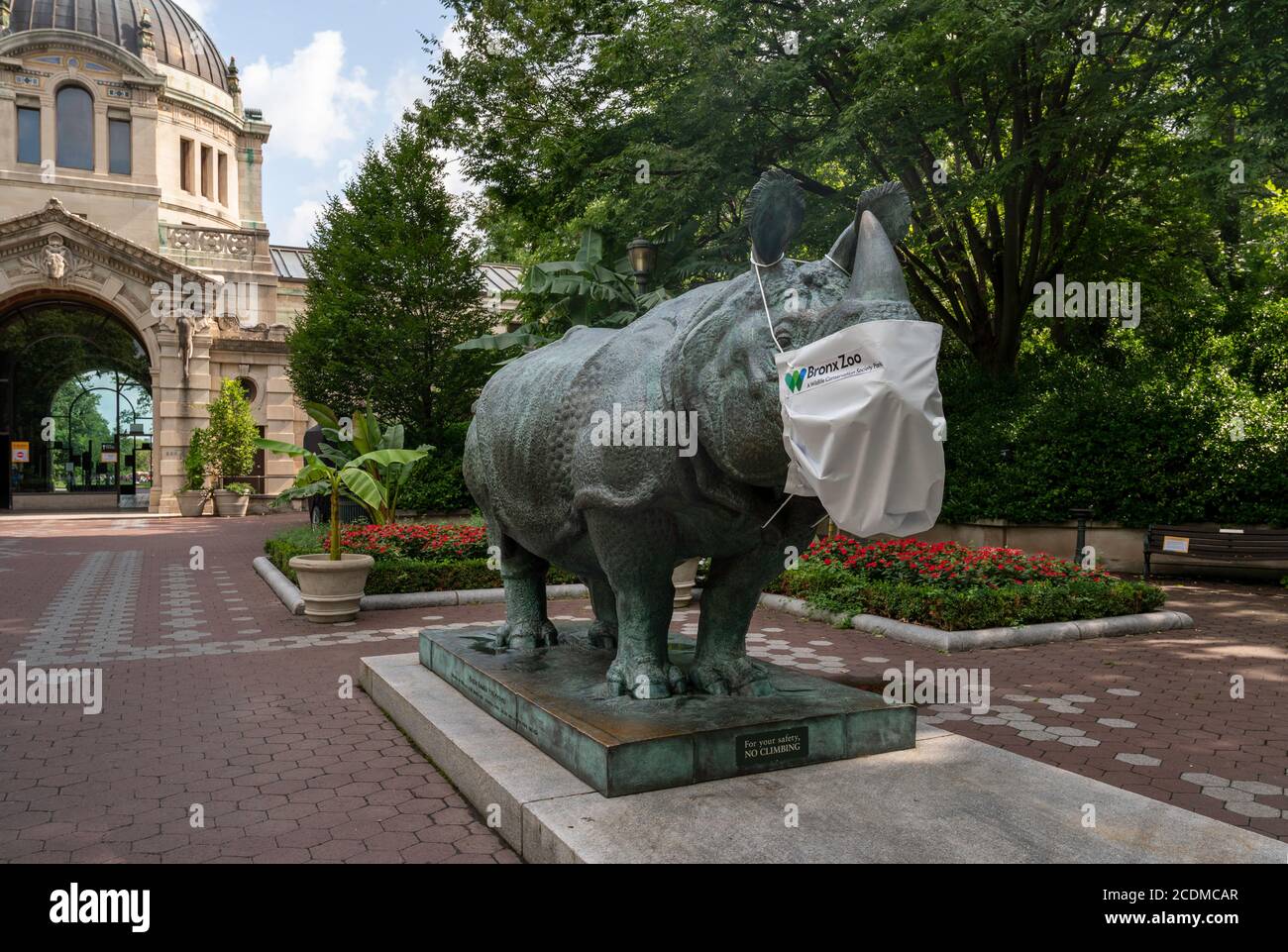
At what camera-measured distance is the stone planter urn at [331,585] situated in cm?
976

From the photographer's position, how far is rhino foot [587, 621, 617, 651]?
4965 mm

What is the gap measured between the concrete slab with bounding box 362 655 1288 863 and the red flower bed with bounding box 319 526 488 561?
28.4 feet

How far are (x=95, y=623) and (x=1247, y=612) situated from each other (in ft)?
45.9

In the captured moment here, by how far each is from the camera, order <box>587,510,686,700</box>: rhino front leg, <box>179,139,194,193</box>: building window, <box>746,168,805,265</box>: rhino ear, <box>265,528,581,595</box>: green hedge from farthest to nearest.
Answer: <box>179,139,194,193</box>: building window
<box>265,528,581,595</box>: green hedge
<box>587,510,686,700</box>: rhino front leg
<box>746,168,805,265</box>: rhino ear

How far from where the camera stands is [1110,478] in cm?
1493

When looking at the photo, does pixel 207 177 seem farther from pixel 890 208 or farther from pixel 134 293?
pixel 890 208

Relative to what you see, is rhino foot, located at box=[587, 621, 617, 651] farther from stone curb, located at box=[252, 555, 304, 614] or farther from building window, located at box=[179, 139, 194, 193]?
building window, located at box=[179, 139, 194, 193]

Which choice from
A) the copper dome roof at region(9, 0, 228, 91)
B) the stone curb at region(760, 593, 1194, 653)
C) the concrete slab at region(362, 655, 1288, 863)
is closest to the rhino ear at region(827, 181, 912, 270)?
the concrete slab at region(362, 655, 1288, 863)

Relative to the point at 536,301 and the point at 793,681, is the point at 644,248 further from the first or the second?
the point at 793,681

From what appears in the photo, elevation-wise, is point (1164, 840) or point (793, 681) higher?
point (793, 681)

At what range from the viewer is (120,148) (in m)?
34.1

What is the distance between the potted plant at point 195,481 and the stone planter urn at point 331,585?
66.1 ft

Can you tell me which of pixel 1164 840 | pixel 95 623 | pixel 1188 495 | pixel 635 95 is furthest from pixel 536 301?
pixel 1164 840

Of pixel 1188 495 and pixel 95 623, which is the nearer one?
pixel 95 623
